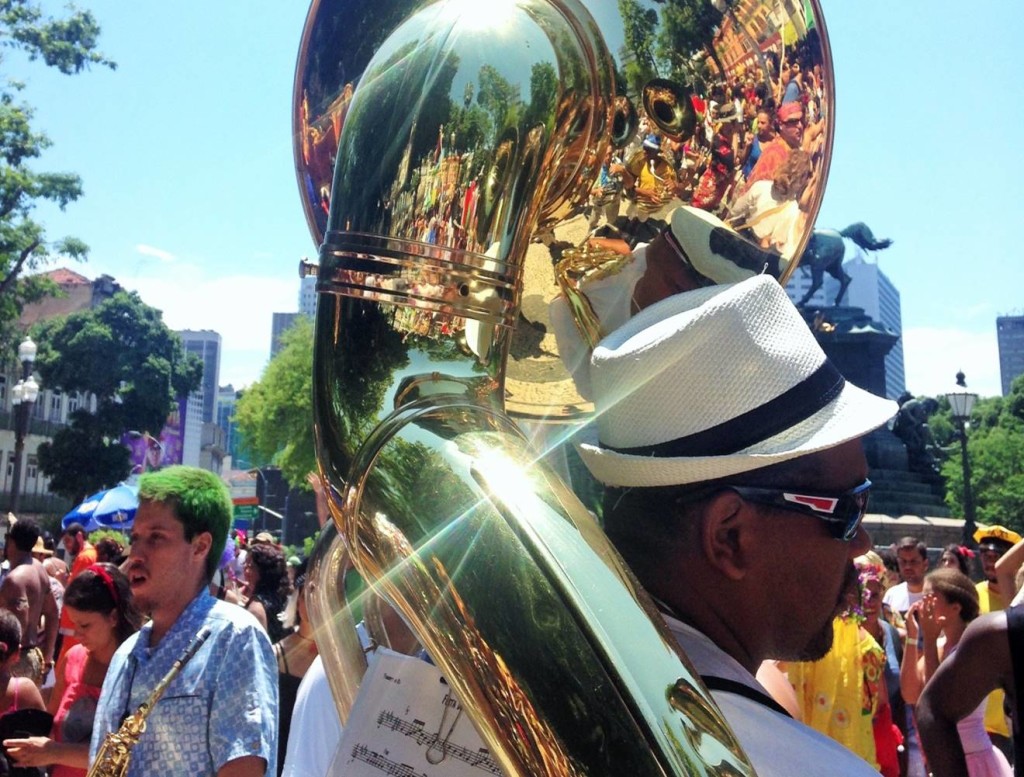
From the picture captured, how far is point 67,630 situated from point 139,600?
408 cm

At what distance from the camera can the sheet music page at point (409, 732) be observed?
3.37ft

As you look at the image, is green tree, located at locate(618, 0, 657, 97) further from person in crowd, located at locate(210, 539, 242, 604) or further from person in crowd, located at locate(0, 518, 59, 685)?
person in crowd, located at locate(210, 539, 242, 604)

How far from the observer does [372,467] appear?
1058mm

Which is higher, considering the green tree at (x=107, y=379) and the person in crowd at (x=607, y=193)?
the green tree at (x=107, y=379)

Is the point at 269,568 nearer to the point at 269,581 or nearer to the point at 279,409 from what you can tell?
the point at 269,581

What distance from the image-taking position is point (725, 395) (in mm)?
1153

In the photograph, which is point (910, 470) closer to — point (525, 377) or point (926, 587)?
point (926, 587)

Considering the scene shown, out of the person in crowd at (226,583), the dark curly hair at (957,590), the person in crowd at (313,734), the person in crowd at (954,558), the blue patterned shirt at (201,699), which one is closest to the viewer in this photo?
the person in crowd at (313,734)

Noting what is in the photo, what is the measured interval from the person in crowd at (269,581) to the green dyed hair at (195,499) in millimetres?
2723

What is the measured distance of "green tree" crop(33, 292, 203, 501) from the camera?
4556 cm

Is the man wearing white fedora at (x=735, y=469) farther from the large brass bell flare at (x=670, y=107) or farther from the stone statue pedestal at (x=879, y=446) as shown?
the stone statue pedestal at (x=879, y=446)

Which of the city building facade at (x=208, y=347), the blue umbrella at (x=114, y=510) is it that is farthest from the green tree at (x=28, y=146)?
the city building facade at (x=208, y=347)

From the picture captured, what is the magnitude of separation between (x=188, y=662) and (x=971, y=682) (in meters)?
1.89

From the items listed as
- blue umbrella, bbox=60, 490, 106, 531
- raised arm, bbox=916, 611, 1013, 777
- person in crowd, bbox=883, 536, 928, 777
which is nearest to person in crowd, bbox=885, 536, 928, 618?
person in crowd, bbox=883, 536, 928, 777
